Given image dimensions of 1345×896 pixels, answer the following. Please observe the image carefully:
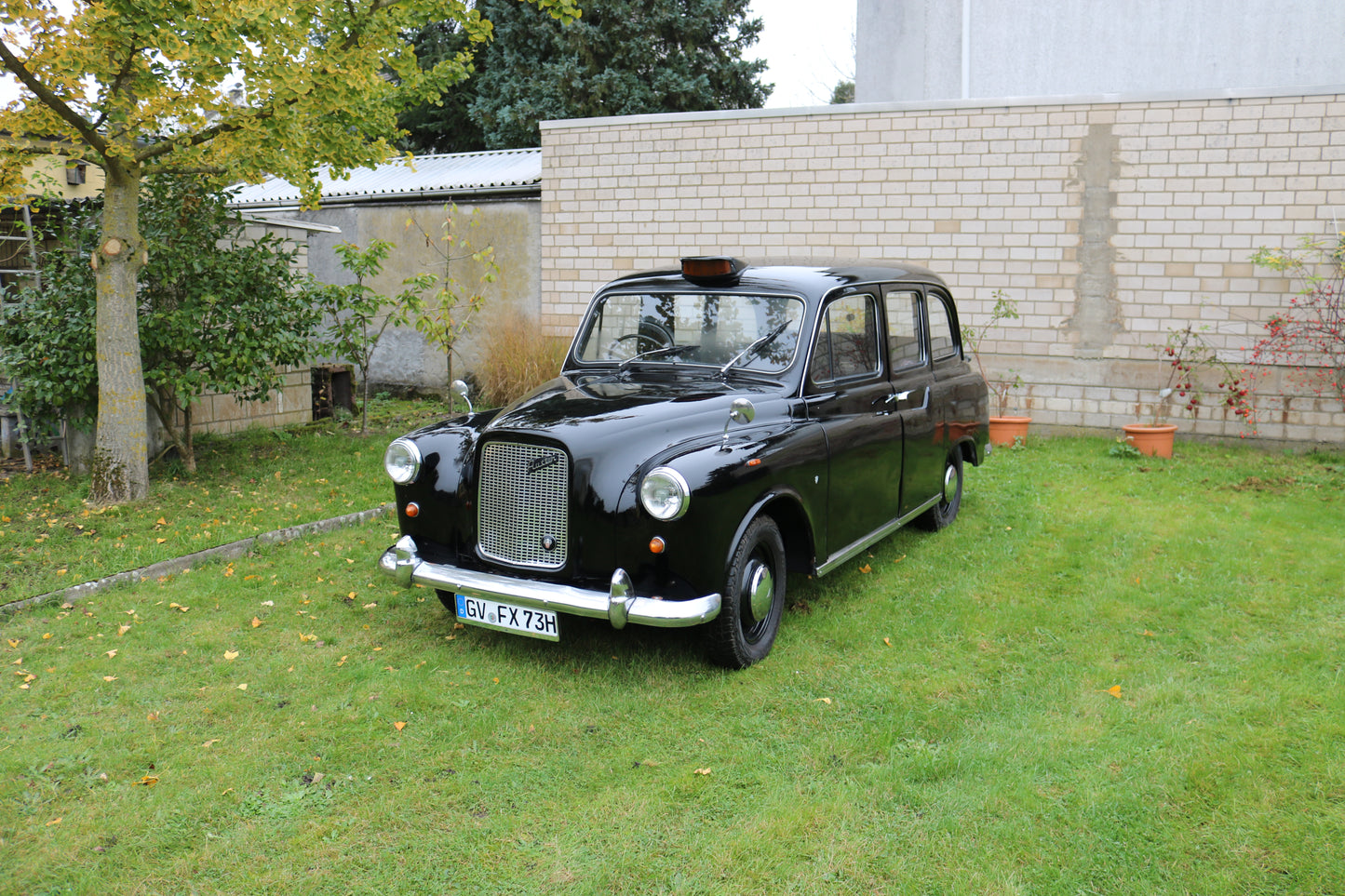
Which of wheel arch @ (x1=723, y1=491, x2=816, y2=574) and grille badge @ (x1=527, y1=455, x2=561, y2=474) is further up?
grille badge @ (x1=527, y1=455, x2=561, y2=474)

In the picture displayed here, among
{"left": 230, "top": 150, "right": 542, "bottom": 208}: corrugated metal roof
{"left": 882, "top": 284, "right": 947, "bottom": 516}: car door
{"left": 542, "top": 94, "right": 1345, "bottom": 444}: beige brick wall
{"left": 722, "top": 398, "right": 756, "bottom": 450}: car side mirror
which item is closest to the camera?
{"left": 722, "top": 398, "right": 756, "bottom": 450}: car side mirror

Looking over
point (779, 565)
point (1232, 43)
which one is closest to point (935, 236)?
point (1232, 43)

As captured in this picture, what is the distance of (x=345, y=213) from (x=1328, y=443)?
1291 centimetres

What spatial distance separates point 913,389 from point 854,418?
0.91 metres

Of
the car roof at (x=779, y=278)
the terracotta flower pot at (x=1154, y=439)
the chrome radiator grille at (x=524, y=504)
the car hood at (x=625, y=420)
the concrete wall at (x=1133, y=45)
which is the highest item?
the concrete wall at (x=1133, y=45)

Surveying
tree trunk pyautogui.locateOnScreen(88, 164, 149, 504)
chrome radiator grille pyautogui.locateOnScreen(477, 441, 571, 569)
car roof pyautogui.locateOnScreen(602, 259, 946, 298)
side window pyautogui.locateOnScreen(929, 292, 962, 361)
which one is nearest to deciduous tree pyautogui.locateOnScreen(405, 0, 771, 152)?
tree trunk pyautogui.locateOnScreen(88, 164, 149, 504)

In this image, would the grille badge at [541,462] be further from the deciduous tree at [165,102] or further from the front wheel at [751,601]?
the deciduous tree at [165,102]

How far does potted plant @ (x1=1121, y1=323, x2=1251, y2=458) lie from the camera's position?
31.6ft

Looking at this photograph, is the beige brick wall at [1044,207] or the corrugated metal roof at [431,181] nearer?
the beige brick wall at [1044,207]

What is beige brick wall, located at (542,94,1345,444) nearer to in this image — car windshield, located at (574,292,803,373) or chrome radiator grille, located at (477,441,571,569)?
car windshield, located at (574,292,803,373)

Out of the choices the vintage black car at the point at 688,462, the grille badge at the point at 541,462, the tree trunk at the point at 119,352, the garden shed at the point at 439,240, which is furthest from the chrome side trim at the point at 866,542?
the garden shed at the point at 439,240

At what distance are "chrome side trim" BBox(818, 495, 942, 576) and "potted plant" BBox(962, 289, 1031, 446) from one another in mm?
3996

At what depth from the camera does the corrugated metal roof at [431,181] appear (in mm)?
13680

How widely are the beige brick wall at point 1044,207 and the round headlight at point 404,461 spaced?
299 inches
